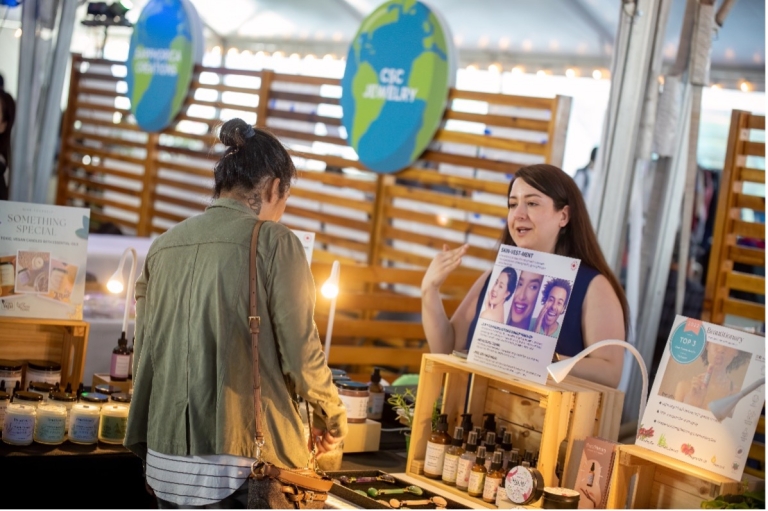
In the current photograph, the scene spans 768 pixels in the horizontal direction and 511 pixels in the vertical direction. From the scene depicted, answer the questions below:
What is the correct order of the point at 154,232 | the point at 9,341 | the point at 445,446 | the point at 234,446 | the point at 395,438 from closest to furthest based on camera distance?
1. the point at 234,446
2. the point at 445,446
3. the point at 9,341
4. the point at 395,438
5. the point at 154,232

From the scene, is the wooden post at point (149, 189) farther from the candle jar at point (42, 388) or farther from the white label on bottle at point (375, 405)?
the candle jar at point (42, 388)

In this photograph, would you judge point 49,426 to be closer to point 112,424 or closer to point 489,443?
point 112,424

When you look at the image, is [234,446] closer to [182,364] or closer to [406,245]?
[182,364]

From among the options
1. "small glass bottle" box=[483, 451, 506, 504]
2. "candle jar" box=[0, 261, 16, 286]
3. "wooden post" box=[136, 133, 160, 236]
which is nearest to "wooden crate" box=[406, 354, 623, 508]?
"small glass bottle" box=[483, 451, 506, 504]

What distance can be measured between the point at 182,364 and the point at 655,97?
11.0 feet

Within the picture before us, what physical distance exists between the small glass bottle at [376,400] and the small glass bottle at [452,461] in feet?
2.53

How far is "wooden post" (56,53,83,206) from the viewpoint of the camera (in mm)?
10672

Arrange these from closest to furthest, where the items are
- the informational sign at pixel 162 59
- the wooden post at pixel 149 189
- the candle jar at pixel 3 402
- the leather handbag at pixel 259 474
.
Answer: the leather handbag at pixel 259 474 < the candle jar at pixel 3 402 < the informational sign at pixel 162 59 < the wooden post at pixel 149 189

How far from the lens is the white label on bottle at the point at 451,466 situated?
9.19 feet

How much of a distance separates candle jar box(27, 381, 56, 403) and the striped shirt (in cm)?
97

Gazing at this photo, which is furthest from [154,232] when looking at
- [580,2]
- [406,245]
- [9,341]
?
[9,341]

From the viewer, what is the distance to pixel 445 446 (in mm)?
2877

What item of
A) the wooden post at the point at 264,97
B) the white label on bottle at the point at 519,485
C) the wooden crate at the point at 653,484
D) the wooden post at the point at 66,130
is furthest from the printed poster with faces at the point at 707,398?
the wooden post at the point at 66,130

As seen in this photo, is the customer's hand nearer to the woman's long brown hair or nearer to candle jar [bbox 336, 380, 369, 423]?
candle jar [bbox 336, 380, 369, 423]
